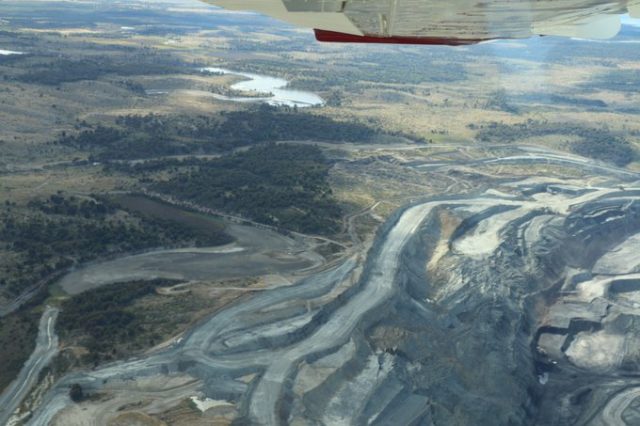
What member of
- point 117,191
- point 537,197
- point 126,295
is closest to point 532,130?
point 537,197

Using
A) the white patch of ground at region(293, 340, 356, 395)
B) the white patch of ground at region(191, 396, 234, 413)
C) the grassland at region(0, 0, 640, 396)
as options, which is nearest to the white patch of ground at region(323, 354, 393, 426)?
the white patch of ground at region(293, 340, 356, 395)

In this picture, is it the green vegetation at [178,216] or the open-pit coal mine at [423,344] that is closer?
the open-pit coal mine at [423,344]

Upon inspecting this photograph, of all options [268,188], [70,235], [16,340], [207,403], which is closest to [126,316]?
[16,340]

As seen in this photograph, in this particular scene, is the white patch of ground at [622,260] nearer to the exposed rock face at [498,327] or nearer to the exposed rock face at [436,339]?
the exposed rock face at [436,339]

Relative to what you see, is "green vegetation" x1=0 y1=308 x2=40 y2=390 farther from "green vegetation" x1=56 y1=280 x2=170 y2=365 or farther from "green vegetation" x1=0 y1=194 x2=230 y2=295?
"green vegetation" x1=0 y1=194 x2=230 y2=295

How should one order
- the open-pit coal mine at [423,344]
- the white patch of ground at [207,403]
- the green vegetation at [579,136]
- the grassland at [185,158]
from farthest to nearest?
the green vegetation at [579,136] < the grassland at [185,158] < the open-pit coal mine at [423,344] < the white patch of ground at [207,403]

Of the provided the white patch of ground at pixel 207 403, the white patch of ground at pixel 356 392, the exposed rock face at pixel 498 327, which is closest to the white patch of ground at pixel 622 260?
the exposed rock face at pixel 498 327
